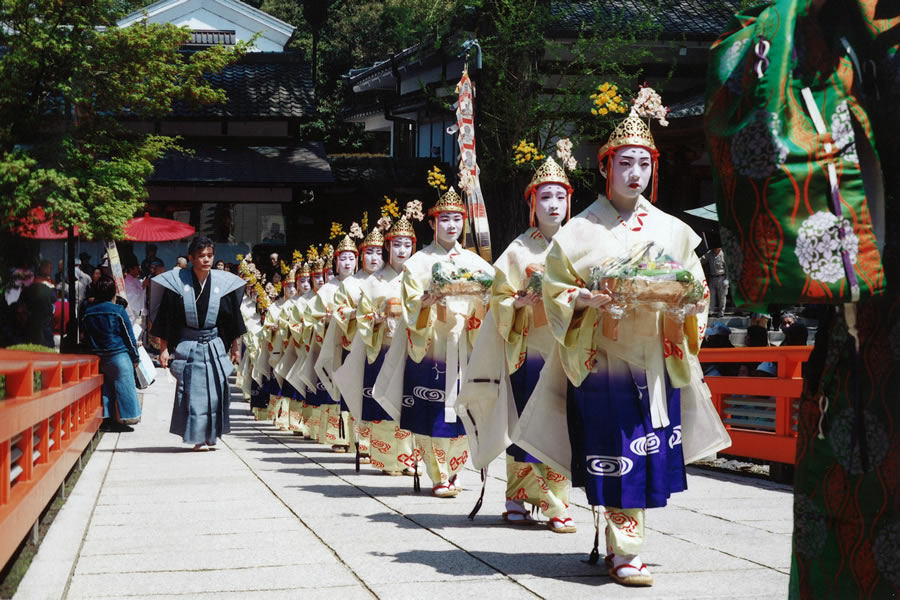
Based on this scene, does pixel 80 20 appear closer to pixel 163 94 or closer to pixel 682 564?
pixel 163 94

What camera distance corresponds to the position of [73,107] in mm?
15648

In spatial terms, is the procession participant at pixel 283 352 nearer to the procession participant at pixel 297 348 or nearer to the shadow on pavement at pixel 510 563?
the procession participant at pixel 297 348

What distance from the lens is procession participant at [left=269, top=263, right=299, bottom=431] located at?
16.1 metres

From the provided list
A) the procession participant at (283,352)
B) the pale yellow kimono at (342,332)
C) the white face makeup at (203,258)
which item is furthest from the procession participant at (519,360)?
the procession participant at (283,352)

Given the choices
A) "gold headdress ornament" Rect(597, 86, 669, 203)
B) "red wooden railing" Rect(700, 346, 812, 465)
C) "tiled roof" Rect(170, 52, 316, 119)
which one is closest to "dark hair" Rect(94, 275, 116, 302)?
"red wooden railing" Rect(700, 346, 812, 465)

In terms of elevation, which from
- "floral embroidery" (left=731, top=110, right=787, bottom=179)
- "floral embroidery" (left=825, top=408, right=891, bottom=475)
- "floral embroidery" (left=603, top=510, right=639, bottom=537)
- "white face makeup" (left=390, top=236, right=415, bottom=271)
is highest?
"white face makeup" (left=390, top=236, right=415, bottom=271)

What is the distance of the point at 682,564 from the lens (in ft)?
18.4

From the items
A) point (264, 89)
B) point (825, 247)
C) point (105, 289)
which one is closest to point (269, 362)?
point (105, 289)

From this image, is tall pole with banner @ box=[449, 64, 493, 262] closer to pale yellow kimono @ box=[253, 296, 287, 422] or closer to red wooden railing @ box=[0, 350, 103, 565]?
red wooden railing @ box=[0, 350, 103, 565]

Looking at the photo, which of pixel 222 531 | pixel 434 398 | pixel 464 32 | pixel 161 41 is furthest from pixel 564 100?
pixel 222 531

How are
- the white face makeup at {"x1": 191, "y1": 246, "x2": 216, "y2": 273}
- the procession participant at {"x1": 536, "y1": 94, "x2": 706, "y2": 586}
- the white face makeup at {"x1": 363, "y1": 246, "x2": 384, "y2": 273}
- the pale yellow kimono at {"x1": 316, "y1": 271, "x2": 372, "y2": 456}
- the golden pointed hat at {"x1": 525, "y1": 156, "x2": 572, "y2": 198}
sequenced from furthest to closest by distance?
the white face makeup at {"x1": 363, "y1": 246, "x2": 384, "y2": 273} < the pale yellow kimono at {"x1": 316, "y1": 271, "x2": 372, "y2": 456} < the white face makeup at {"x1": 191, "y1": 246, "x2": 216, "y2": 273} < the golden pointed hat at {"x1": 525, "y1": 156, "x2": 572, "y2": 198} < the procession participant at {"x1": 536, "y1": 94, "x2": 706, "y2": 586}

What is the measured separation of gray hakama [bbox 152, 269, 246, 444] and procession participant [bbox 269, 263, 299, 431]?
3.97 meters

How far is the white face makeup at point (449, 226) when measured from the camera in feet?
28.8

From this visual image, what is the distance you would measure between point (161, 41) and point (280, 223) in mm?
11462
